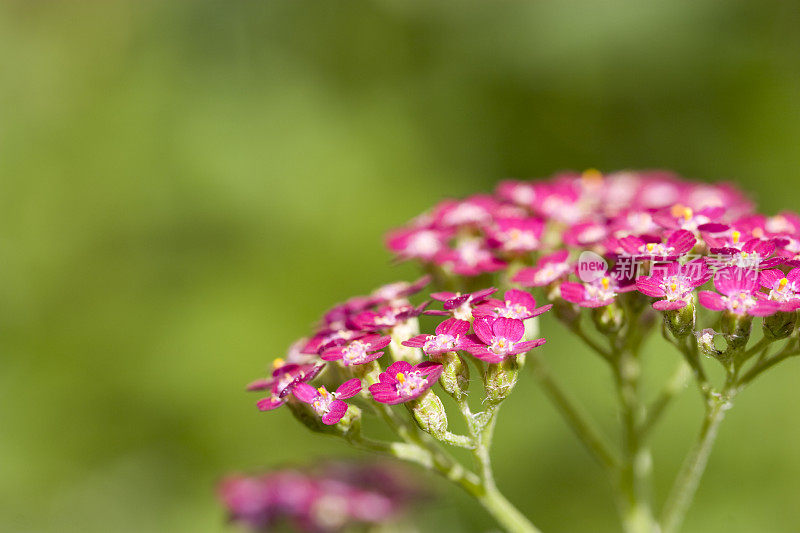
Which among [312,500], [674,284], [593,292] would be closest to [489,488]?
[593,292]

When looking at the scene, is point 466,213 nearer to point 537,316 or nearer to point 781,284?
point 537,316

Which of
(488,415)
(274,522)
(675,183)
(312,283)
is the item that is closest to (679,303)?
(488,415)

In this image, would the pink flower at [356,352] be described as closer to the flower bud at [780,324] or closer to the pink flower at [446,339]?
the pink flower at [446,339]

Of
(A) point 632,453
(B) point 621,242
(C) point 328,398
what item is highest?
(B) point 621,242

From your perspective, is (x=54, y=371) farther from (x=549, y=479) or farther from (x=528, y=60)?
(x=528, y=60)

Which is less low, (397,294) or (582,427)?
(397,294)

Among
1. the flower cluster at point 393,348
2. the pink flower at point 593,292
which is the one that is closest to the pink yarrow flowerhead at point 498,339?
the flower cluster at point 393,348

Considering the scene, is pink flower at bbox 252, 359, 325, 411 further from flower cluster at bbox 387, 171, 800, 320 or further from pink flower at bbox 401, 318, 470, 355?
flower cluster at bbox 387, 171, 800, 320
